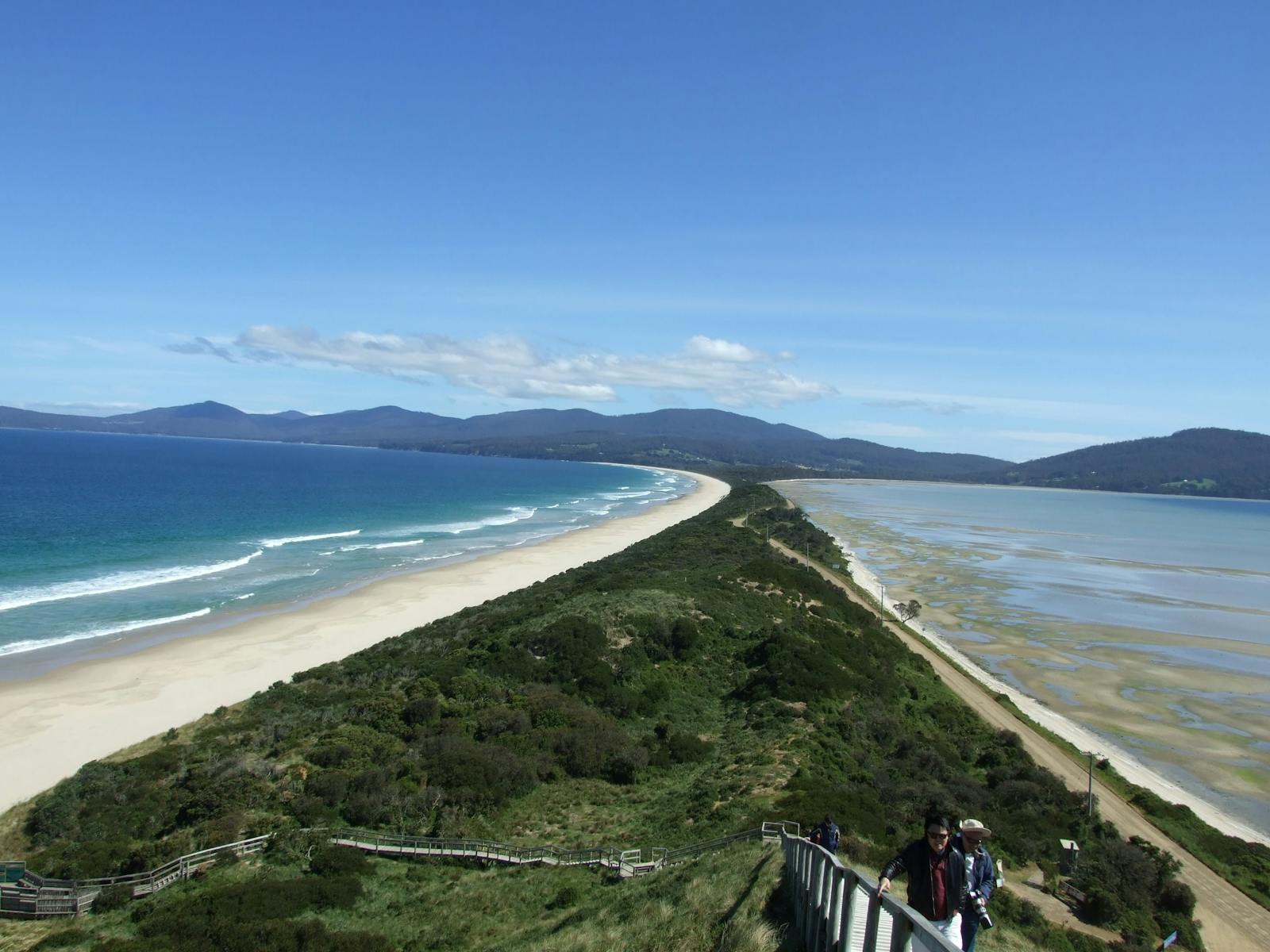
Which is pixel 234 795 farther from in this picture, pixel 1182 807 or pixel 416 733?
pixel 1182 807

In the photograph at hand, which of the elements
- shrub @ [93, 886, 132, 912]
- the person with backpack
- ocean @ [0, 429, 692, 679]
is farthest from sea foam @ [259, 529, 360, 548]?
the person with backpack

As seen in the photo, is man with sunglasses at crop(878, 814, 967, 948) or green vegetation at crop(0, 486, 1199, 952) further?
green vegetation at crop(0, 486, 1199, 952)

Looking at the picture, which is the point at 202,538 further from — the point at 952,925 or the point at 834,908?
the point at 952,925

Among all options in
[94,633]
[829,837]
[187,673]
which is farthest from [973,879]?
[94,633]

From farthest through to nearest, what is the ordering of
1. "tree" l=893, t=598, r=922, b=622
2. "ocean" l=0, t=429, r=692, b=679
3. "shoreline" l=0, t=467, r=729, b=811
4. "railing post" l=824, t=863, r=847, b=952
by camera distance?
"tree" l=893, t=598, r=922, b=622 → "ocean" l=0, t=429, r=692, b=679 → "shoreline" l=0, t=467, r=729, b=811 → "railing post" l=824, t=863, r=847, b=952

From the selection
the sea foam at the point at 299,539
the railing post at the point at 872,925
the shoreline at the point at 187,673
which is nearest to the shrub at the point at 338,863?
the shoreline at the point at 187,673

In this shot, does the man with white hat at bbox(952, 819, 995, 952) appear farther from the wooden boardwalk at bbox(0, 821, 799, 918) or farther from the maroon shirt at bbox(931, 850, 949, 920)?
the wooden boardwalk at bbox(0, 821, 799, 918)

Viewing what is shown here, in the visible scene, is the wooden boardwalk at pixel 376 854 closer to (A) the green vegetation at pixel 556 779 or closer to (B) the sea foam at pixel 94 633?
(A) the green vegetation at pixel 556 779
